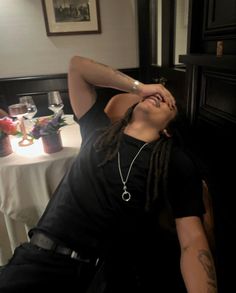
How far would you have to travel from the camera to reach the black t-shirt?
0.90 meters

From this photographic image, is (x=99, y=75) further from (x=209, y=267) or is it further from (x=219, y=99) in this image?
(x=209, y=267)

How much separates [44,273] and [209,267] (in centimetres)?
54

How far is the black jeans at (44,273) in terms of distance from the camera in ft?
2.73

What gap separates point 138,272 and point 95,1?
8.32 feet

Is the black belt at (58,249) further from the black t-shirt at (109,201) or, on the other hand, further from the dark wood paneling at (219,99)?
the dark wood paneling at (219,99)

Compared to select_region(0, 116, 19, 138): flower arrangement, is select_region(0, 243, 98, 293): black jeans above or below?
below

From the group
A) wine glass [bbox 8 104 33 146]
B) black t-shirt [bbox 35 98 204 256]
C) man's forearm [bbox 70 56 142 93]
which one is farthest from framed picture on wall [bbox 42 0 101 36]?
black t-shirt [bbox 35 98 204 256]

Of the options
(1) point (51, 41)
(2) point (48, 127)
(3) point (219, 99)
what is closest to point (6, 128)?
(2) point (48, 127)

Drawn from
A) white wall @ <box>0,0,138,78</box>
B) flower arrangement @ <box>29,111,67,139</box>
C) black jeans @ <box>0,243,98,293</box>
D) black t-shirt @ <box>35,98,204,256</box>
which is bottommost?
black jeans @ <box>0,243,98,293</box>

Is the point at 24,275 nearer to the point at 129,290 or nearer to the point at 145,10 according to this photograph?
the point at 129,290

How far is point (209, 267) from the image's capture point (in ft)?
2.44

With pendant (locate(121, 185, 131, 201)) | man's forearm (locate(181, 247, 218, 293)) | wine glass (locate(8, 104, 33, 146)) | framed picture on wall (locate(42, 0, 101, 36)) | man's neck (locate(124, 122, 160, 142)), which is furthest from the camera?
framed picture on wall (locate(42, 0, 101, 36))

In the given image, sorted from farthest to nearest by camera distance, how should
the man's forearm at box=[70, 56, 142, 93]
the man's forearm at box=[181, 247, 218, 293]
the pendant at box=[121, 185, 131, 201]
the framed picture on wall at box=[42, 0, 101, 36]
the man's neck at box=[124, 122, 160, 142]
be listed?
the framed picture on wall at box=[42, 0, 101, 36], the man's forearm at box=[70, 56, 142, 93], the man's neck at box=[124, 122, 160, 142], the pendant at box=[121, 185, 131, 201], the man's forearm at box=[181, 247, 218, 293]

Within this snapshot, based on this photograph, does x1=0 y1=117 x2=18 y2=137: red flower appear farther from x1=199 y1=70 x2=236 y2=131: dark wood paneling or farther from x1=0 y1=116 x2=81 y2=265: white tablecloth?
x1=199 y1=70 x2=236 y2=131: dark wood paneling
